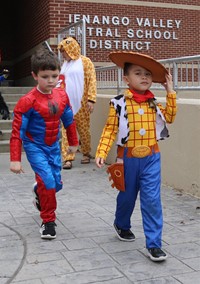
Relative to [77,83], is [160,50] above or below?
above

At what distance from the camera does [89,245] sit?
168 inches

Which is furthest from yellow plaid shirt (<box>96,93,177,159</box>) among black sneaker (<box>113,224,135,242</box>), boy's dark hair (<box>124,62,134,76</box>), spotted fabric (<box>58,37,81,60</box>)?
spotted fabric (<box>58,37,81,60</box>)

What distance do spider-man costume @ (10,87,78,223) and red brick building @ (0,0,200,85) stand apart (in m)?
7.92

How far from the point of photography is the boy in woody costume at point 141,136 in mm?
3877

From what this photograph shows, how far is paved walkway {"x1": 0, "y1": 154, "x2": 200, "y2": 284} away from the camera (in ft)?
11.8

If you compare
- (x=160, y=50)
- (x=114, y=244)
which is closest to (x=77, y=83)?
(x=114, y=244)

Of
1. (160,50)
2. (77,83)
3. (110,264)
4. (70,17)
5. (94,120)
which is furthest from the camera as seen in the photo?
(160,50)

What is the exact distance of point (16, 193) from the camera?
6270mm

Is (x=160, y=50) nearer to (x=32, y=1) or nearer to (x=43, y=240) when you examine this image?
(x=32, y=1)

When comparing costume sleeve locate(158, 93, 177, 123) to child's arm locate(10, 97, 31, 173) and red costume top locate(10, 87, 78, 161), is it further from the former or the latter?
child's arm locate(10, 97, 31, 173)

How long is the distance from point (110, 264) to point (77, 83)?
4.52 m

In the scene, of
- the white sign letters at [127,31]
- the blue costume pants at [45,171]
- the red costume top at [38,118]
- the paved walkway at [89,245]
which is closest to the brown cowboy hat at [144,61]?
the red costume top at [38,118]

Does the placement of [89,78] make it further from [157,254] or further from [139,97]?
[157,254]

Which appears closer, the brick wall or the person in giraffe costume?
the person in giraffe costume
